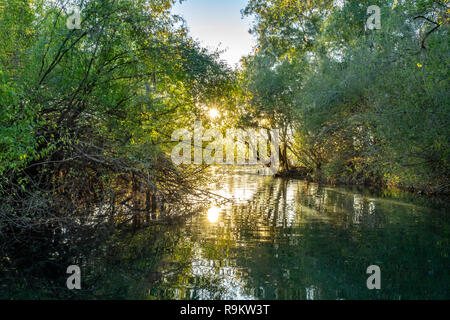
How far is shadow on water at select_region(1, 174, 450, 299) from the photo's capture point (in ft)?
19.5

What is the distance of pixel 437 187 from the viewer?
18.2 metres

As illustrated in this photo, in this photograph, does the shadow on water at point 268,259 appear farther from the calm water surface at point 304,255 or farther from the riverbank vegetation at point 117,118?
the riverbank vegetation at point 117,118

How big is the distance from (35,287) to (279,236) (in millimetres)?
5739

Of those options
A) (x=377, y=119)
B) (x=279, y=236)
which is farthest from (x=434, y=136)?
(x=279, y=236)

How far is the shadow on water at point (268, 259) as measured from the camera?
593 cm

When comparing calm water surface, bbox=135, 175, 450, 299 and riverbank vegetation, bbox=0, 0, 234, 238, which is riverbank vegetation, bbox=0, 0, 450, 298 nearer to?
riverbank vegetation, bbox=0, 0, 234, 238

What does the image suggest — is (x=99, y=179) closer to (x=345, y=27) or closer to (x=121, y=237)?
(x=121, y=237)

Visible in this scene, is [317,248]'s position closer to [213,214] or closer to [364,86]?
[213,214]

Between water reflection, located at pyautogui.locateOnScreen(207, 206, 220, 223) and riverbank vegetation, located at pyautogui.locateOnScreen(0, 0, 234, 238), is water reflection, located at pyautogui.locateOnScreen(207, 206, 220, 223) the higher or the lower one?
the lower one

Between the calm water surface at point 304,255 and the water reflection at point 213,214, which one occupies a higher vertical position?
the water reflection at point 213,214

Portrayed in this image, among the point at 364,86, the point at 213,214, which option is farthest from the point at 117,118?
the point at 364,86

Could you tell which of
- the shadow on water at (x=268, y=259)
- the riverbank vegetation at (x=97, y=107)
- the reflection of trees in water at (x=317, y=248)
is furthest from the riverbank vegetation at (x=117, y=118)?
the reflection of trees in water at (x=317, y=248)

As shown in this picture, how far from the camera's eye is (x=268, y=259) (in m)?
7.55

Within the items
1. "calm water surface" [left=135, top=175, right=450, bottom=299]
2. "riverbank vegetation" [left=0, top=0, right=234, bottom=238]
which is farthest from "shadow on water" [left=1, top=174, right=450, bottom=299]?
"riverbank vegetation" [left=0, top=0, right=234, bottom=238]
